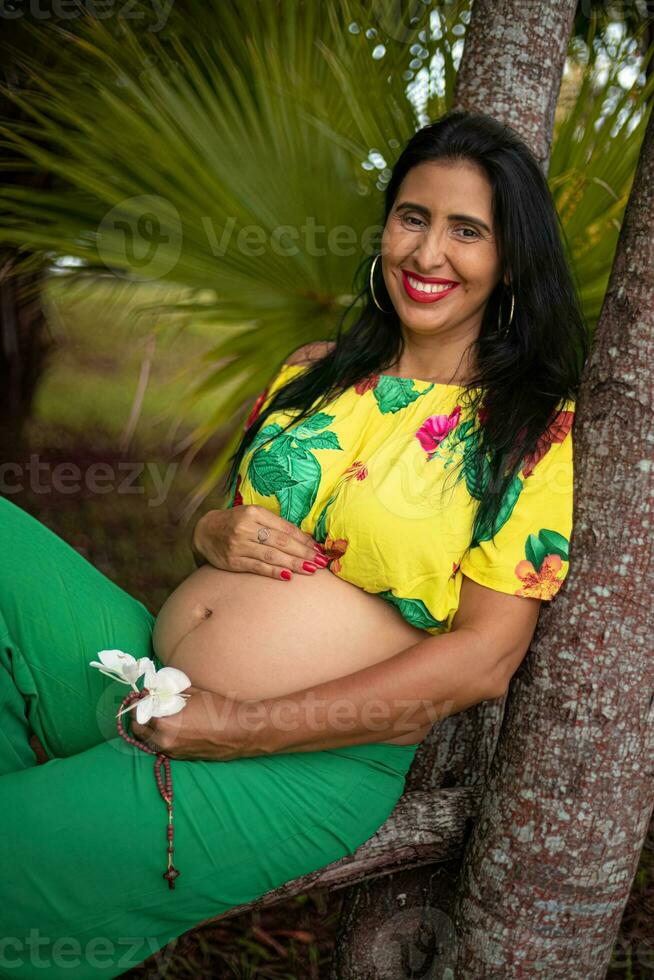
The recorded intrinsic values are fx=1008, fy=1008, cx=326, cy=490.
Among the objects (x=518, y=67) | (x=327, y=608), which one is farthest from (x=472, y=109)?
(x=327, y=608)

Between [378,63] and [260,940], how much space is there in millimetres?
2278

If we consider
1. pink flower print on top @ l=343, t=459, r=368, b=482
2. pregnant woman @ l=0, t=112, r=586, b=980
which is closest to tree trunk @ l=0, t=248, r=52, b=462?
pregnant woman @ l=0, t=112, r=586, b=980

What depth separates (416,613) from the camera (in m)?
1.78

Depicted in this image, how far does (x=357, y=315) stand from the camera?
2420mm

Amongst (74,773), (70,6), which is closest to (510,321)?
(74,773)

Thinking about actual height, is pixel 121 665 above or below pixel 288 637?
below

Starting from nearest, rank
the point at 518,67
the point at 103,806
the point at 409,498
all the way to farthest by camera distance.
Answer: the point at 103,806 → the point at 409,498 → the point at 518,67

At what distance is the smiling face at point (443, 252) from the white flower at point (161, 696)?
0.81 m

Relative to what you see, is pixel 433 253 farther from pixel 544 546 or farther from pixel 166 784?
pixel 166 784

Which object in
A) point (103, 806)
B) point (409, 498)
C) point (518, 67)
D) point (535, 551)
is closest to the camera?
point (103, 806)

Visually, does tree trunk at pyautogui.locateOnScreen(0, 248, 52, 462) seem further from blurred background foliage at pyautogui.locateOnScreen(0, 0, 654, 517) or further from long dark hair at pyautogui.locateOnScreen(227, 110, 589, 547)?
long dark hair at pyautogui.locateOnScreen(227, 110, 589, 547)

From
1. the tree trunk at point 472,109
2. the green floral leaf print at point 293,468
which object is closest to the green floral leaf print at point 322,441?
the green floral leaf print at point 293,468

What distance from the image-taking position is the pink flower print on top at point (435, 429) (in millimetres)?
1885

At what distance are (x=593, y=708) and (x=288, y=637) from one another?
55cm
